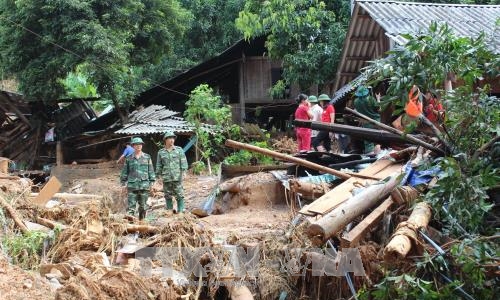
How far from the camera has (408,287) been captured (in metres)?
4.57

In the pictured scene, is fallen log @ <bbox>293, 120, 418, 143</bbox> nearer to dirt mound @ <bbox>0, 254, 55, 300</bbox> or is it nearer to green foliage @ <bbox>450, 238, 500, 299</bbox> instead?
green foliage @ <bbox>450, 238, 500, 299</bbox>

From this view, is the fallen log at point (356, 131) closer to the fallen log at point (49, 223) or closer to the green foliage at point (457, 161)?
the green foliage at point (457, 161)

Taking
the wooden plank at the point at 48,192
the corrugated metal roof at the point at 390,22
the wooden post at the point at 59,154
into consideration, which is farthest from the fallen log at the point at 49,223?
the wooden post at the point at 59,154

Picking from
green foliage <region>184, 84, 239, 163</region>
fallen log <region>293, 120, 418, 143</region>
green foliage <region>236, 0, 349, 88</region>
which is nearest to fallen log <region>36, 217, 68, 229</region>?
fallen log <region>293, 120, 418, 143</region>

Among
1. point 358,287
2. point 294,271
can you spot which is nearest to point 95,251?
point 294,271

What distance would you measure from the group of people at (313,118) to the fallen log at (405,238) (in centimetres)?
577

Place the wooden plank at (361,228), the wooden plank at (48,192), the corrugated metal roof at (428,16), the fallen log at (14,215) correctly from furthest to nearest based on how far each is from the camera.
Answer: the corrugated metal roof at (428,16)
the wooden plank at (48,192)
the fallen log at (14,215)
the wooden plank at (361,228)

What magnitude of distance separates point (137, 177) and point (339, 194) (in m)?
4.33

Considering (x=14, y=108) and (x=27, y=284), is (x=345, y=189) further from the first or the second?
(x=14, y=108)

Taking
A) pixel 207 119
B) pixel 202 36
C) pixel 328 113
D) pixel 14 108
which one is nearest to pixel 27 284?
pixel 328 113

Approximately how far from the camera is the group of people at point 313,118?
1096 cm

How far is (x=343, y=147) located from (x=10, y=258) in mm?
6253

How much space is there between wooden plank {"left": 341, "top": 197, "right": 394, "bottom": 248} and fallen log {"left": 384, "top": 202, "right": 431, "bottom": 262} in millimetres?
510

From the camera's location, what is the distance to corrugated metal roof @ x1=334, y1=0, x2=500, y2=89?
1207 centimetres
